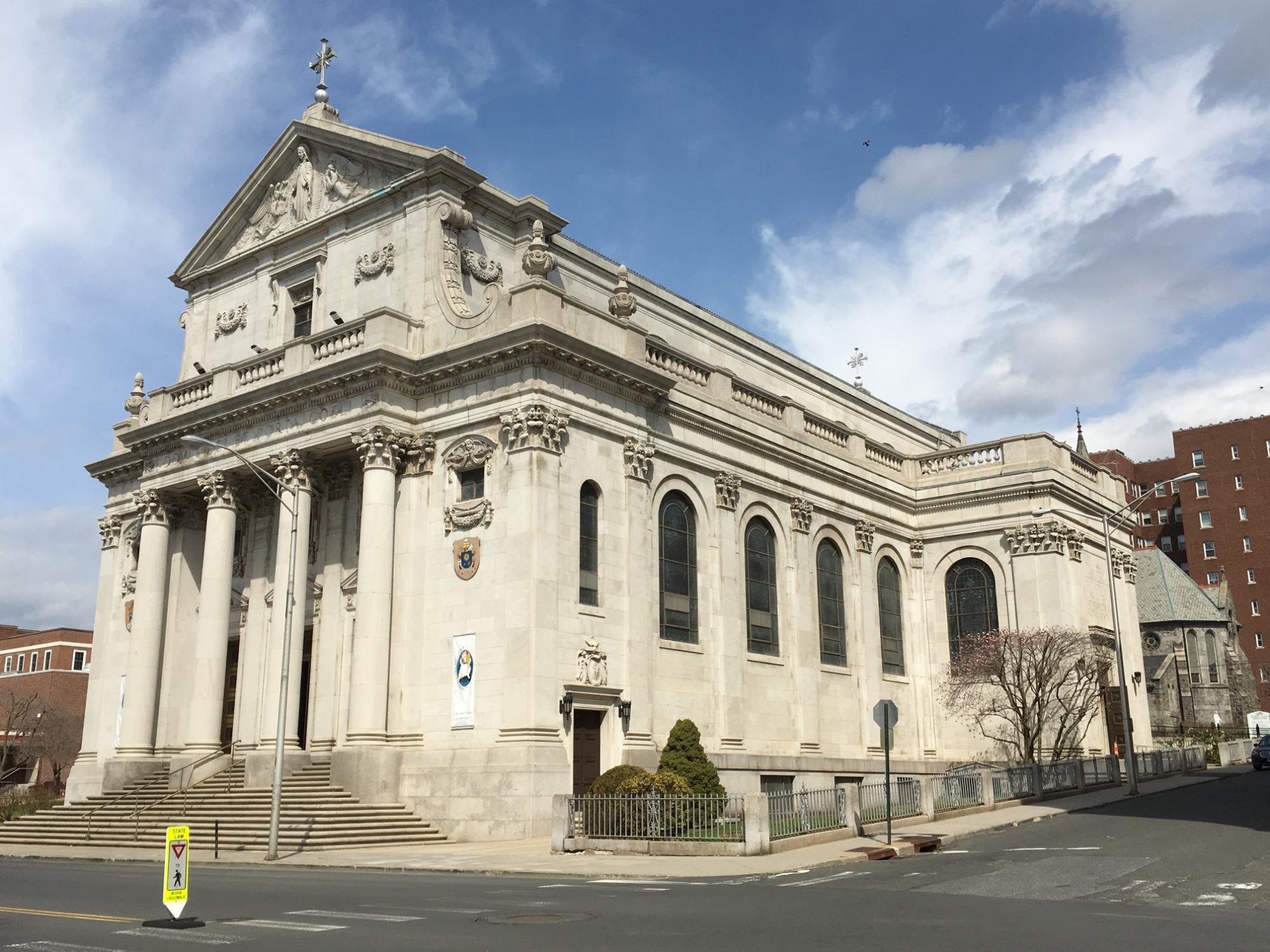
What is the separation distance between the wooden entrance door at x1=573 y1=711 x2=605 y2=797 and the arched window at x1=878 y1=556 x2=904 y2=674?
1781cm

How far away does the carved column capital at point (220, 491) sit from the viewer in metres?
37.2

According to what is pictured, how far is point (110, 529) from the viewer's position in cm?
4475

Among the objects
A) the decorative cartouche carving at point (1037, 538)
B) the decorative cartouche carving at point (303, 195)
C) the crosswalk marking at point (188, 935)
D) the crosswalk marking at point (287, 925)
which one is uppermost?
the decorative cartouche carving at point (303, 195)

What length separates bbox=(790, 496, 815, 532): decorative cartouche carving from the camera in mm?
42438

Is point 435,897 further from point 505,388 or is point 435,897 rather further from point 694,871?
point 505,388

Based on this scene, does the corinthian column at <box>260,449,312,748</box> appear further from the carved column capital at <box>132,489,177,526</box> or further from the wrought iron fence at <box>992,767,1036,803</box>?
the wrought iron fence at <box>992,767,1036,803</box>

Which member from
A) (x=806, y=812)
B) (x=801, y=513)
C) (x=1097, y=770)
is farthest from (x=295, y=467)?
(x=1097, y=770)

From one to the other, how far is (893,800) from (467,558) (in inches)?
507

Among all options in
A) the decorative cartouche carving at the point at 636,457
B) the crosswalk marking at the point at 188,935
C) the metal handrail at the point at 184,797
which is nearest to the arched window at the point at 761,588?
the decorative cartouche carving at the point at 636,457

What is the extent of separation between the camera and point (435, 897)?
17.5 m

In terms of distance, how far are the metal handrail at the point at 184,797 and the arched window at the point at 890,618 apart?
79.9 feet

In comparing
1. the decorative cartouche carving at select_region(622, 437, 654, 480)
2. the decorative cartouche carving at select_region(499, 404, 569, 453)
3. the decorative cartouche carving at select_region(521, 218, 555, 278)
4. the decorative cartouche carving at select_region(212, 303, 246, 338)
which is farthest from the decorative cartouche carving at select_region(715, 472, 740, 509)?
the decorative cartouche carving at select_region(212, 303, 246, 338)

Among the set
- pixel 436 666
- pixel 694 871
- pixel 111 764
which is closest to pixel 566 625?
pixel 436 666

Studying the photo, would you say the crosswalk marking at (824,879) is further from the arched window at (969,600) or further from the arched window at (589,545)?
the arched window at (969,600)
